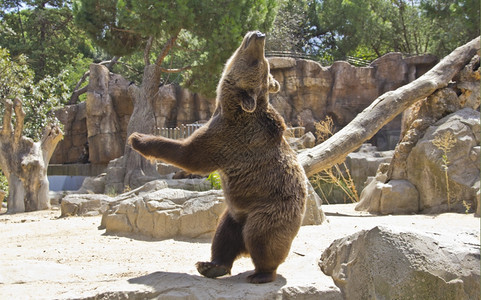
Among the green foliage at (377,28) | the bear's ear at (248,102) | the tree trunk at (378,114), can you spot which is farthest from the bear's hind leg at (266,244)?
the green foliage at (377,28)

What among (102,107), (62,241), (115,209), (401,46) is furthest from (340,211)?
(401,46)

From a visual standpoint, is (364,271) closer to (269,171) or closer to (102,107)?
(269,171)

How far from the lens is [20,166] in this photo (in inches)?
453

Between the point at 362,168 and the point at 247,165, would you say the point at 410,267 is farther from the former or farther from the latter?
the point at 362,168

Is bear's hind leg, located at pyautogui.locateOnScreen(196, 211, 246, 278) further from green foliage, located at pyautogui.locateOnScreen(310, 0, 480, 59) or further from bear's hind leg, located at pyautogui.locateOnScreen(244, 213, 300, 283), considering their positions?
green foliage, located at pyautogui.locateOnScreen(310, 0, 480, 59)

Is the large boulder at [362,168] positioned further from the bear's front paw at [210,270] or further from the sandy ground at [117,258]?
the bear's front paw at [210,270]

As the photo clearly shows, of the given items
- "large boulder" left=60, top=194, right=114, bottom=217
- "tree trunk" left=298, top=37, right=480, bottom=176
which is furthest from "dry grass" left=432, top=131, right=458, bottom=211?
"large boulder" left=60, top=194, right=114, bottom=217

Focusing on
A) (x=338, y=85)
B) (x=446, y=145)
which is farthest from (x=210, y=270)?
(x=338, y=85)

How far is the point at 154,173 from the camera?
1420cm

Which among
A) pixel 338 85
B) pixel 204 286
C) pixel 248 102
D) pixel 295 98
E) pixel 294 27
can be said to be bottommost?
pixel 204 286

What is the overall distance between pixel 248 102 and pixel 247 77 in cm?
30

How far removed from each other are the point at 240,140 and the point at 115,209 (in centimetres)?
396

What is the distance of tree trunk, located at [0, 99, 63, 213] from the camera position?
11.4 m

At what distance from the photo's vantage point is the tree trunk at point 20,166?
37.5 feet
